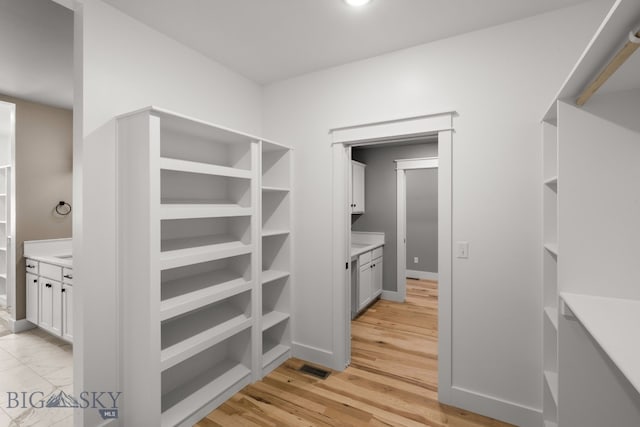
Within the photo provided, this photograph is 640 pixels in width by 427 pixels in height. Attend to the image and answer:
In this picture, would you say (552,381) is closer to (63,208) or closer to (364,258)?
(364,258)

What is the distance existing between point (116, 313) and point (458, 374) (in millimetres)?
2386

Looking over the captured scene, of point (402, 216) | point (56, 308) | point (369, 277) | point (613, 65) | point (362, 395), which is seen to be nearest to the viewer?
point (613, 65)

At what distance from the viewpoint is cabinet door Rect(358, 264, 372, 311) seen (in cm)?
393

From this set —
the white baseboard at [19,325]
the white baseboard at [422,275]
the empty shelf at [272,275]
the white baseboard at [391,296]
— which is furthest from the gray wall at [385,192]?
the white baseboard at [19,325]

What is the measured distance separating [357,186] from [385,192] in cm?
48

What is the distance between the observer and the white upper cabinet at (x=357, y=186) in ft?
15.3

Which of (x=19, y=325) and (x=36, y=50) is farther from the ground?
(x=36, y=50)

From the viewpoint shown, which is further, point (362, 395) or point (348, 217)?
point (348, 217)

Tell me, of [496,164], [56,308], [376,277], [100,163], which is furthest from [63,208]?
[496,164]

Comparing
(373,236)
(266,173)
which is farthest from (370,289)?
(266,173)

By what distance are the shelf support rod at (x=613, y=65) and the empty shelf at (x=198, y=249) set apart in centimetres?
220

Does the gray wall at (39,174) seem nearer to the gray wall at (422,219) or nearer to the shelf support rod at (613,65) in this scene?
the shelf support rod at (613,65)

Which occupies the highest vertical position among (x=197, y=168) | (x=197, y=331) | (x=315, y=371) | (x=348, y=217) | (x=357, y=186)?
(x=357, y=186)

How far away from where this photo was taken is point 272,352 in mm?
2854
